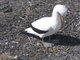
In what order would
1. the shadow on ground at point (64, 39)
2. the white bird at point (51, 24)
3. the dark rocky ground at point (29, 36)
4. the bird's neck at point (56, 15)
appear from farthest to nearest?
1. the shadow on ground at point (64, 39)
2. the dark rocky ground at point (29, 36)
3. the bird's neck at point (56, 15)
4. the white bird at point (51, 24)

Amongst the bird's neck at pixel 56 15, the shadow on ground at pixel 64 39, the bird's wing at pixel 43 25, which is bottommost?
the shadow on ground at pixel 64 39

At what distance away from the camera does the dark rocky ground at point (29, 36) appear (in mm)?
9000

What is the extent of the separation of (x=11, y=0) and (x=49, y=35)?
3.34 m

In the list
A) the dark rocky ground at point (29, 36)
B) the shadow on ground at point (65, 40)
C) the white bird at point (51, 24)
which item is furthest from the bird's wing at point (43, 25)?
the shadow on ground at point (65, 40)

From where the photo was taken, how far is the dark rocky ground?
900 centimetres

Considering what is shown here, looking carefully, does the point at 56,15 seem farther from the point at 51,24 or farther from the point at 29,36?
the point at 29,36

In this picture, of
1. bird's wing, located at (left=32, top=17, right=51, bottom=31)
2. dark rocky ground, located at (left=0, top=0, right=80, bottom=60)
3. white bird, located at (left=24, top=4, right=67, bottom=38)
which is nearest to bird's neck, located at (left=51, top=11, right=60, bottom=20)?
white bird, located at (left=24, top=4, right=67, bottom=38)

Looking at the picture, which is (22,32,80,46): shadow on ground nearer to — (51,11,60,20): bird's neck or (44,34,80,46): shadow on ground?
(44,34,80,46): shadow on ground

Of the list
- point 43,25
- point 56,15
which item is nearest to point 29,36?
point 43,25

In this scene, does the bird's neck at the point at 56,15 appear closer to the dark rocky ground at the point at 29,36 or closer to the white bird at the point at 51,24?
the white bird at the point at 51,24

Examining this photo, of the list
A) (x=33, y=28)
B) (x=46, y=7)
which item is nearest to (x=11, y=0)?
(x=46, y=7)

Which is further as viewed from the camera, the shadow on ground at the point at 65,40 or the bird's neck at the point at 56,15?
the shadow on ground at the point at 65,40

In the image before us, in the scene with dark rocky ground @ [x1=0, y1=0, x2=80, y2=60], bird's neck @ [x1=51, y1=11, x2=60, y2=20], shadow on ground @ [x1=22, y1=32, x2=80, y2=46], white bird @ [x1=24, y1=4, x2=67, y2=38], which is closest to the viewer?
white bird @ [x1=24, y1=4, x2=67, y2=38]

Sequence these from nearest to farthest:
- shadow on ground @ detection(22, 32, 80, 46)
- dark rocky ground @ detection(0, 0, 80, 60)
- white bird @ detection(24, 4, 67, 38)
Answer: white bird @ detection(24, 4, 67, 38) < dark rocky ground @ detection(0, 0, 80, 60) < shadow on ground @ detection(22, 32, 80, 46)
